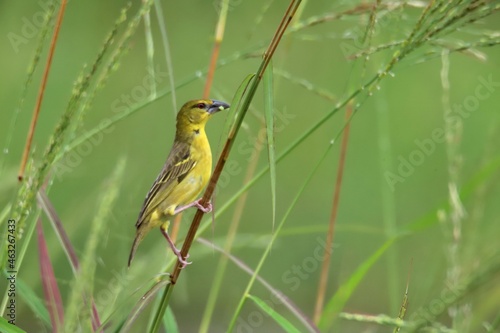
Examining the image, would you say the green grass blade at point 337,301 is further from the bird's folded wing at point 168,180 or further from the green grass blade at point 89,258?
the green grass blade at point 89,258

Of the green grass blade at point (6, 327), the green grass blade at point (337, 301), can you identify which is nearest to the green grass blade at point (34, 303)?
the green grass blade at point (6, 327)

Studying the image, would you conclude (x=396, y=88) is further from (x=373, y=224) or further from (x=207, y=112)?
(x=207, y=112)

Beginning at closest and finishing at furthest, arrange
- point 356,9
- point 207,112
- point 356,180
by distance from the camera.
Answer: point 356,9, point 207,112, point 356,180

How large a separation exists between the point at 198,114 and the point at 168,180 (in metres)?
0.33

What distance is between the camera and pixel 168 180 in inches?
124

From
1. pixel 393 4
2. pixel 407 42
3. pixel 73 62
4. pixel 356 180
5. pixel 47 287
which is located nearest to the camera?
pixel 407 42

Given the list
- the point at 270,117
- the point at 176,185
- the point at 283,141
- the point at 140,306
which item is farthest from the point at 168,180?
the point at 283,141

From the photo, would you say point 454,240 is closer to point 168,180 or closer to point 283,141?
point 168,180

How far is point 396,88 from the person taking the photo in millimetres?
9578

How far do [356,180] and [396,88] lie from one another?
1.65 m

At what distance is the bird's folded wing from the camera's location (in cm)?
309

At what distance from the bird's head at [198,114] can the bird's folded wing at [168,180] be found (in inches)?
6.6

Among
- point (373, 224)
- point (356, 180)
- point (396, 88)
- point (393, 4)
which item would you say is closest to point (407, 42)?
point (393, 4)

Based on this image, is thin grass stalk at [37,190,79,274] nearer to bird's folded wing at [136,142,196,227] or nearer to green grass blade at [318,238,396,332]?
bird's folded wing at [136,142,196,227]
